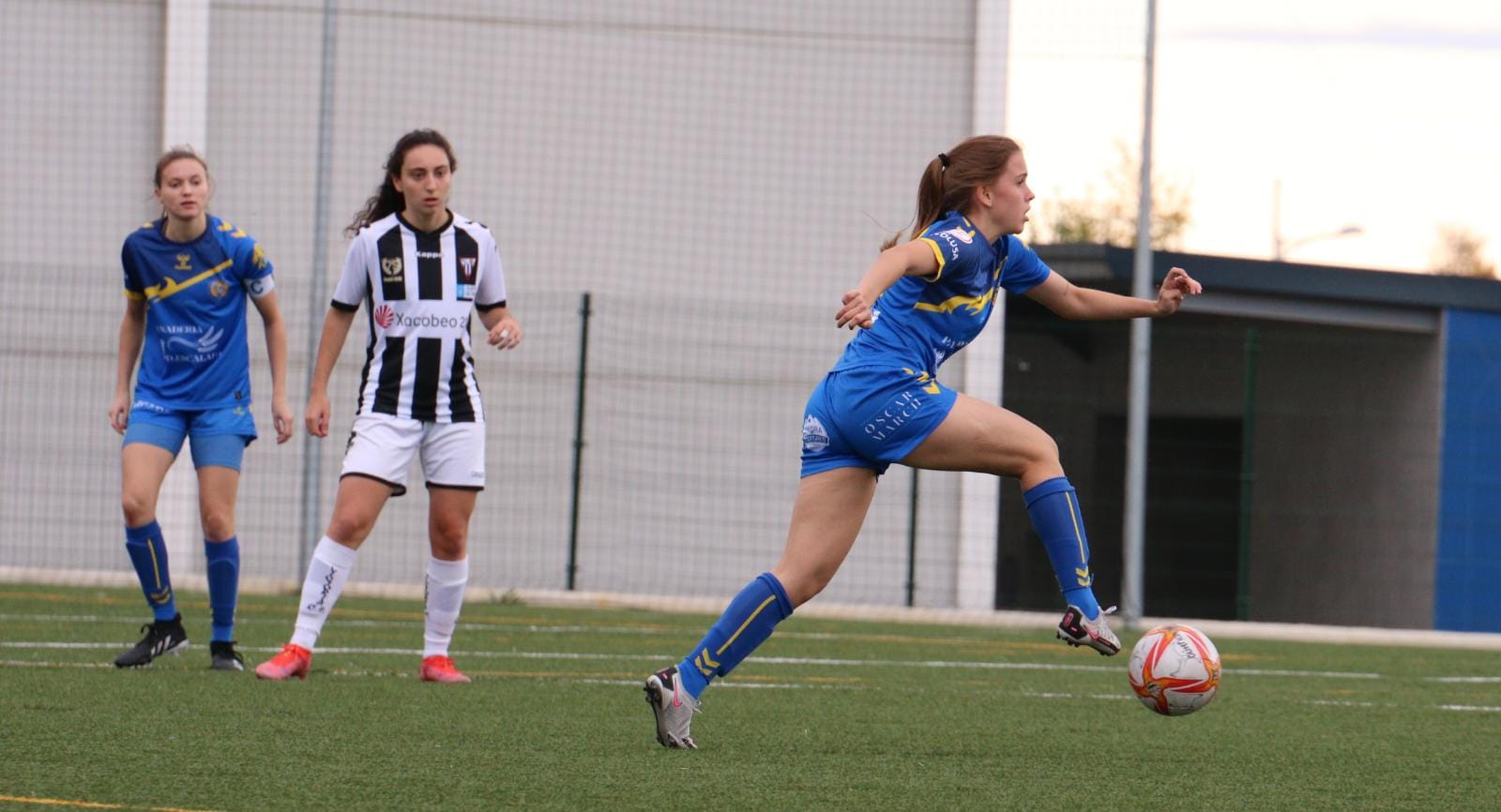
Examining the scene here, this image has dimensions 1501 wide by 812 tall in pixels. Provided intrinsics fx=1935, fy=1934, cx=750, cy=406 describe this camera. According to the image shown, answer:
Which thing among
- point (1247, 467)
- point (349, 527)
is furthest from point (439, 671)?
point (1247, 467)

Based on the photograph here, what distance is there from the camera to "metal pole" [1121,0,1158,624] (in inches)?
476

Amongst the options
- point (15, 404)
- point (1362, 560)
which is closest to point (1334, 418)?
point (1362, 560)

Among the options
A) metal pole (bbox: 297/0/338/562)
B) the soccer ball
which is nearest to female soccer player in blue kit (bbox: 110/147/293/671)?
the soccer ball

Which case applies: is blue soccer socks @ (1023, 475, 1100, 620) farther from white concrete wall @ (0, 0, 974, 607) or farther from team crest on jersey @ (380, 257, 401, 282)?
white concrete wall @ (0, 0, 974, 607)

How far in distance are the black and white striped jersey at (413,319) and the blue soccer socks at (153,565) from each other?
111 cm

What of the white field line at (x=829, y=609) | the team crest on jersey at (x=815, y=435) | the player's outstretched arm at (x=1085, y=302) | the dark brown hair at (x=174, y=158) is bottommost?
the white field line at (x=829, y=609)

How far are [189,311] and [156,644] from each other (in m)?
1.22

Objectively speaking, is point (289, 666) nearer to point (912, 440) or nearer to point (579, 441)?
point (912, 440)

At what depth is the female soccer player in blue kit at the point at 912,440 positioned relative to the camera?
4.98 meters

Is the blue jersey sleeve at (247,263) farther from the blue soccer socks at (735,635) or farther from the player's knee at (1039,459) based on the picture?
the player's knee at (1039,459)

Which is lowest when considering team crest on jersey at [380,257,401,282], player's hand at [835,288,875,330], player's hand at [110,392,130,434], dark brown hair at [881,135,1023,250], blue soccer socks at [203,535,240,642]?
blue soccer socks at [203,535,240,642]

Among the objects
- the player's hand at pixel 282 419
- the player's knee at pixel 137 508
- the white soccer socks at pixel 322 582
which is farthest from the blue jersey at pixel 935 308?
the player's knee at pixel 137 508

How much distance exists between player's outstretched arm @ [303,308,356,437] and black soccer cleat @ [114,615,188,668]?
106 centimetres

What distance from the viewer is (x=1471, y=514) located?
16.3 meters
